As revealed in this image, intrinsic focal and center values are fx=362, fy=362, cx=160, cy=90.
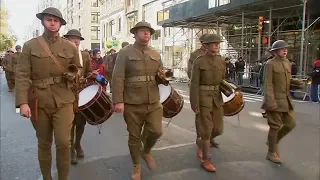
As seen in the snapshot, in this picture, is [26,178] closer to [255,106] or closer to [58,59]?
[58,59]

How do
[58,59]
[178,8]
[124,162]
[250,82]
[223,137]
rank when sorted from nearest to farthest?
[58,59] < [124,162] < [223,137] < [250,82] < [178,8]

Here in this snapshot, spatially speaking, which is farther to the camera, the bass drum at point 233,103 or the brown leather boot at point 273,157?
the bass drum at point 233,103

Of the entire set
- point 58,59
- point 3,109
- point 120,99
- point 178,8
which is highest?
point 178,8

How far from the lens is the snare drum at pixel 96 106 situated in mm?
Answer: 4957

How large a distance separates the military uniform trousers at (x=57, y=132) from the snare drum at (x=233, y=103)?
253cm

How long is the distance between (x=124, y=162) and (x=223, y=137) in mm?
2432

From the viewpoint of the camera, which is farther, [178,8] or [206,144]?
[178,8]

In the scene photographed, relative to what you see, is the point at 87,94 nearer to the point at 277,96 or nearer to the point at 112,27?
the point at 277,96

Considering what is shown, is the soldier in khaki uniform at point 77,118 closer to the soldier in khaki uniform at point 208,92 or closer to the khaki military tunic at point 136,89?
the khaki military tunic at point 136,89

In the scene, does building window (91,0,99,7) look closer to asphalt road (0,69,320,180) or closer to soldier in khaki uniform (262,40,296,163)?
asphalt road (0,69,320,180)

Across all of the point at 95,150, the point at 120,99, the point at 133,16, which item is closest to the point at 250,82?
the point at 95,150

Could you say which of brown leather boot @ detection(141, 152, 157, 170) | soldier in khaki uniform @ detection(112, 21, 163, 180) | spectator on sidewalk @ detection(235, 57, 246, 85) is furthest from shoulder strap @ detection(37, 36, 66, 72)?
spectator on sidewalk @ detection(235, 57, 246, 85)

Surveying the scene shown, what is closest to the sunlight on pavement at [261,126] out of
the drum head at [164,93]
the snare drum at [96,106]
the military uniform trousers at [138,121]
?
the drum head at [164,93]

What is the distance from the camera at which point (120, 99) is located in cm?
437
